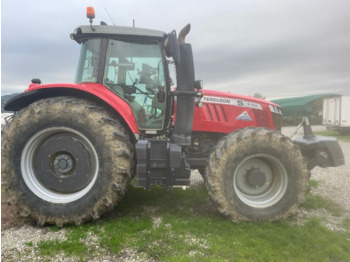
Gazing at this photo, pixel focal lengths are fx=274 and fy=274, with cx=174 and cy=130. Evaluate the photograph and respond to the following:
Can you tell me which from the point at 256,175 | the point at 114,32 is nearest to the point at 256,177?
the point at 256,175

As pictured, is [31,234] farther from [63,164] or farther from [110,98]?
[110,98]

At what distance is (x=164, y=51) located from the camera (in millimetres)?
3832

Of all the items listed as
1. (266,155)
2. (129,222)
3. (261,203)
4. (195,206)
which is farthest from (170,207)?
(266,155)

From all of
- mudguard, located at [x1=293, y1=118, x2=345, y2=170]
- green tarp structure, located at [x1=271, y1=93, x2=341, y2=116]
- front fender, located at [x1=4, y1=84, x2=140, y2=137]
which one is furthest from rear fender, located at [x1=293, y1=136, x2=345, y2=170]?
green tarp structure, located at [x1=271, y1=93, x2=341, y2=116]

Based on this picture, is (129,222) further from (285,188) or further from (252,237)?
(285,188)

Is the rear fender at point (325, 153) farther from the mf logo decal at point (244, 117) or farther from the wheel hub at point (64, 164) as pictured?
the wheel hub at point (64, 164)

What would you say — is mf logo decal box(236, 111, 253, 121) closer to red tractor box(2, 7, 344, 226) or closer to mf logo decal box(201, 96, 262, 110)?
mf logo decal box(201, 96, 262, 110)

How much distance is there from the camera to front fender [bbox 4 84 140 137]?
3.46 meters

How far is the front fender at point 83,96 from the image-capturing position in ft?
11.4

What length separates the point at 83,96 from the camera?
3.60 m

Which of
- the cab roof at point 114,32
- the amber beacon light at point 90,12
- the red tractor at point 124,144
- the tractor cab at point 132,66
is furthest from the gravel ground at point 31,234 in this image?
the amber beacon light at point 90,12

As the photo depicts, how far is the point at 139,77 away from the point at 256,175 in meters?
2.08

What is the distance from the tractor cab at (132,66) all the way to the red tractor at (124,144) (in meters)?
0.01

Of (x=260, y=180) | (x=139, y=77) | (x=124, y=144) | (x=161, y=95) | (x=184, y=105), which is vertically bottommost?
(x=260, y=180)
